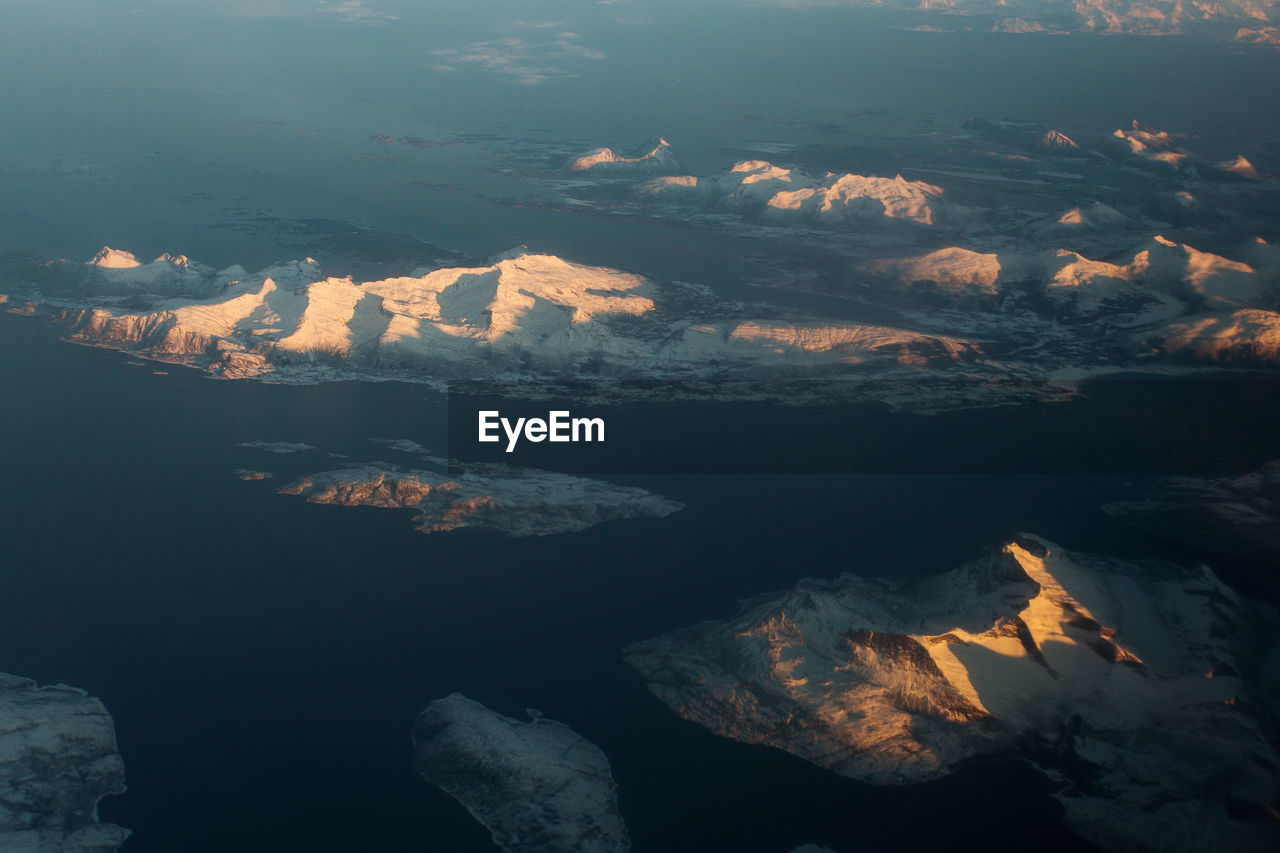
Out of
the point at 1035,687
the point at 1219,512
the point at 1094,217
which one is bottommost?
the point at 1035,687

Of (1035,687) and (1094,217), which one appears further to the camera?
(1094,217)

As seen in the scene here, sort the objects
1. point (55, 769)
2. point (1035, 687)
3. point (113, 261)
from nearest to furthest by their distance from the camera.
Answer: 1. point (55, 769)
2. point (1035, 687)
3. point (113, 261)

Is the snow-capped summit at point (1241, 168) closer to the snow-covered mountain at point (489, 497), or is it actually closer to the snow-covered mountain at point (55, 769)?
the snow-covered mountain at point (489, 497)

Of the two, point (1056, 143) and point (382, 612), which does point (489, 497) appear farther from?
point (1056, 143)

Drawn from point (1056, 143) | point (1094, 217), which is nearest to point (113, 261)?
point (1094, 217)

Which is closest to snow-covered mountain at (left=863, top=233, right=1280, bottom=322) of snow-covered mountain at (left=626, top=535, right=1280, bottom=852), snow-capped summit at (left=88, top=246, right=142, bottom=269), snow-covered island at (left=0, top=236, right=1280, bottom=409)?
snow-covered island at (left=0, top=236, right=1280, bottom=409)

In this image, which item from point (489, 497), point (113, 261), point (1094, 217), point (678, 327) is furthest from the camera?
point (1094, 217)

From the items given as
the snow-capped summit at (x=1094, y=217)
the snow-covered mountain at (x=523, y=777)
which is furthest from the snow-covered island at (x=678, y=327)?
the snow-covered mountain at (x=523, y=777)
